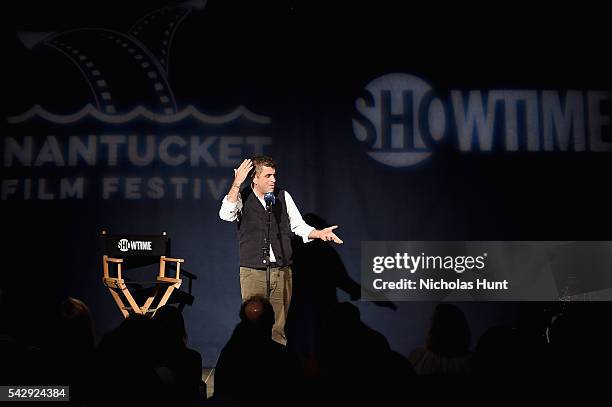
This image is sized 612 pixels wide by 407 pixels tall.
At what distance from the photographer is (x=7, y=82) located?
5227mm

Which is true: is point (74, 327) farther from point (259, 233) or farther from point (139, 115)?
point (139, 115)

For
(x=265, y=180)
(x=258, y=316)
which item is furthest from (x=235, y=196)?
(x=258, y=316)

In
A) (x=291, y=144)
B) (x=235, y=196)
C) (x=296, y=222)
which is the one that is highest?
(x=291, y=144)

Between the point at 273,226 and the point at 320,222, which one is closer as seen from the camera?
the point at 273,226

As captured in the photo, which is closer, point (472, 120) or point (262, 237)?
point (262, 237)

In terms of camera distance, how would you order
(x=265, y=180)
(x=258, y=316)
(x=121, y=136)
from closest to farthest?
1. (x=258, y=316)
2. (x=265, y=180)
3. (x=121, y=136)

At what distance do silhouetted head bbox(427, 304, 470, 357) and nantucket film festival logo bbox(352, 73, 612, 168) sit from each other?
119 inches

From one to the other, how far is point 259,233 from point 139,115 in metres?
1.71

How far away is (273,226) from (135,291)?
1.58m

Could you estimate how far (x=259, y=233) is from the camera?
171 inches

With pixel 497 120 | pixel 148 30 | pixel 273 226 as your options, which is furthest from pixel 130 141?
pixel 497 120

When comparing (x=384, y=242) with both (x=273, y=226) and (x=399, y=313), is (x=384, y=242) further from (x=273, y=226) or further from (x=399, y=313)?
(x=273, y=226)

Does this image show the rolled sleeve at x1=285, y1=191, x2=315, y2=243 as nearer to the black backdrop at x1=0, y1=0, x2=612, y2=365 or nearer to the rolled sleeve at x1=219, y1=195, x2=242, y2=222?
the rolled sleeve at x1=219, y1=195, x2=242, y2=222

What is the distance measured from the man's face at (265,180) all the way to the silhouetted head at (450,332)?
6.92 feet
